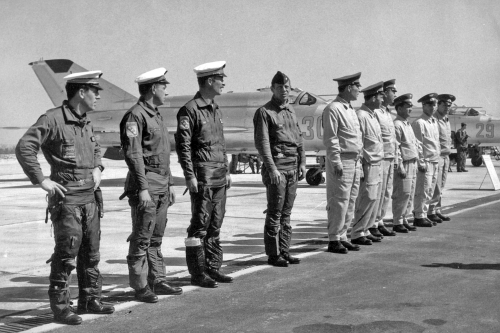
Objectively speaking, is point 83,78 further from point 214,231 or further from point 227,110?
point 227,110

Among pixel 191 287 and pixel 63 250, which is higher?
pixel 63 250

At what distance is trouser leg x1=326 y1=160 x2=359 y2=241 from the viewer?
25.7 ft

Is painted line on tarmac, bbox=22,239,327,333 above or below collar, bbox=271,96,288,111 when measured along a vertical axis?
below

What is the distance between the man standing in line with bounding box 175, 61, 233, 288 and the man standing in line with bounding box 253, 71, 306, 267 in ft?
2.53

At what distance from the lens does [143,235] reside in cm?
549

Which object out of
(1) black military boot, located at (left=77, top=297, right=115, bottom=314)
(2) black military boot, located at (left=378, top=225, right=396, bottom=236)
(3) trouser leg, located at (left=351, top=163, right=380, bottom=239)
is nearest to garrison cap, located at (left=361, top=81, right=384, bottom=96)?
(3) trouser leg, located at (left=351, top=163, right=380, bottom=239)

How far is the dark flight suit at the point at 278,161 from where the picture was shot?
7004mm

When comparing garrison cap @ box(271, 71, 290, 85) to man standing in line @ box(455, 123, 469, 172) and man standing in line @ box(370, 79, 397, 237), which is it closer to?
man standing in line @ box(370, 79, 397, 237)

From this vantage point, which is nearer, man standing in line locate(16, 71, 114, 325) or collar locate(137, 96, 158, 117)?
man standing in line locate(16, 71, 114, 325)

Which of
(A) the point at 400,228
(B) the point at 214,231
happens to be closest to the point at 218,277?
(B) the point at 214,231

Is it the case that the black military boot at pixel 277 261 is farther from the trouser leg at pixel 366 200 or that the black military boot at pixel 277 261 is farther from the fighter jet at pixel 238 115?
the fighter jet at pixel 238 115

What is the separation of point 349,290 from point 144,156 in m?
2.05

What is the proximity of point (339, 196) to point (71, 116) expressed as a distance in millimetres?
3807

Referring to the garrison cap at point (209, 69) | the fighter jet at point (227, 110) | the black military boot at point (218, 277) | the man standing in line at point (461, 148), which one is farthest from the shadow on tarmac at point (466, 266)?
the man standing in line at point (461, 148)
